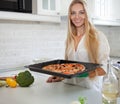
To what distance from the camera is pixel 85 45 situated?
1433 mm

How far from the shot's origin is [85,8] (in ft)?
4.69

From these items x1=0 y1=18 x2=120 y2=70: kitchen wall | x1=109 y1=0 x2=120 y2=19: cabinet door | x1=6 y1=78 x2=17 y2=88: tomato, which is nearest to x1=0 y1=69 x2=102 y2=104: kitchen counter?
x1=6 y1=78 x2=17 y2=88: tomato

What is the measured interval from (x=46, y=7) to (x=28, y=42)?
447 mm

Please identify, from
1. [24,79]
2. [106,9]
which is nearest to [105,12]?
[106,9]

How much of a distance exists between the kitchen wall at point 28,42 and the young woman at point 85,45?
2.10 feet

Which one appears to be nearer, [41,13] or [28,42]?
[41,13]

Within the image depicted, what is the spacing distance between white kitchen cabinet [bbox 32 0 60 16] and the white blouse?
0.52m

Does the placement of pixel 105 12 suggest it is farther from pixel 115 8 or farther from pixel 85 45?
pixel 85 45

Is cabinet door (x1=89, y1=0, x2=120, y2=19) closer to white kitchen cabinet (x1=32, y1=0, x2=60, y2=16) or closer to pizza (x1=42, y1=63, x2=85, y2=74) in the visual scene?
white kitchen cabinet (x1=32, y1=0, x2=60, y2=16)

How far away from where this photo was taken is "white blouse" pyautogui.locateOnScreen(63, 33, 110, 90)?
53.7 inches

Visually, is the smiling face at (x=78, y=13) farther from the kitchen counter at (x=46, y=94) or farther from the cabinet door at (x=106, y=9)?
the cabinet door at (x=106, y=9)

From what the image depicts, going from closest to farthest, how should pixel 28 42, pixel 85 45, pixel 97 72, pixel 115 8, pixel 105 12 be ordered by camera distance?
pixel 97 72 < pixel 85 45 < pixel 28 42 < pixel 105 12 < pixel 115 8

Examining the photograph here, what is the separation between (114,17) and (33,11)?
1.29 meters

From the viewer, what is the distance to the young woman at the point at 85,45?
4.49ft
